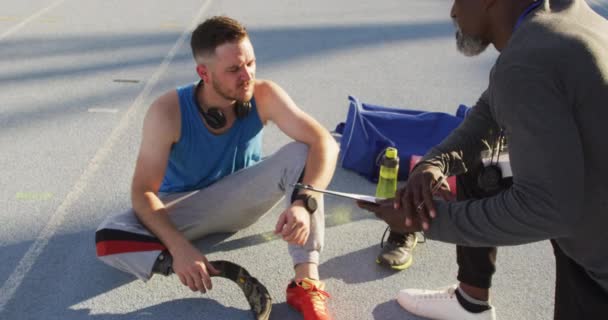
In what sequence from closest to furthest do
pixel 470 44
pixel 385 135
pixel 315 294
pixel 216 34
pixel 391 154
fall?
1. pixel 470 44
2. pixel 315 294
3. pixel 216 34
4. pixel 391 154
5. pixel 385 135

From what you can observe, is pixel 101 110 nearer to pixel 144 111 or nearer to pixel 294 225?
pixel 144 111

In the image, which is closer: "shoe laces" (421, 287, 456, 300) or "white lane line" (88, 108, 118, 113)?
"shoe laces" (421, 287, 456, 300)

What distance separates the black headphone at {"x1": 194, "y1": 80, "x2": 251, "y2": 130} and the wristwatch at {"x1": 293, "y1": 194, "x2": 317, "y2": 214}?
0.48 meters

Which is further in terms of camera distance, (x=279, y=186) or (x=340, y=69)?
(x=340, y=69)

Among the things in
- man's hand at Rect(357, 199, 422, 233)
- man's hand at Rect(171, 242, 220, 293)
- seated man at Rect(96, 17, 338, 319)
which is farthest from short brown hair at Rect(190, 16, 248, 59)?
man's hand at Rect(357, 199, 422, 233)

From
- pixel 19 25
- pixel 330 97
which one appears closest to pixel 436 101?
pixel 330 97

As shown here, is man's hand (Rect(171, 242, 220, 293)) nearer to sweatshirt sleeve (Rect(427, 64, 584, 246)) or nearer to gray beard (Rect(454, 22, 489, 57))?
sweatshirt sleeve (Rect(427, 64, 584, 246))

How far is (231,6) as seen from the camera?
786cm

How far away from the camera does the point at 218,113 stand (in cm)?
275

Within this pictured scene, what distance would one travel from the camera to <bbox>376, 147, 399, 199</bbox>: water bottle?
320 cm

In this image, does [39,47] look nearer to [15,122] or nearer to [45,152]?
[15,122]

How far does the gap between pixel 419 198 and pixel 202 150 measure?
1.20 metres

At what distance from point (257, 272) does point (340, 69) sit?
10.2 ft

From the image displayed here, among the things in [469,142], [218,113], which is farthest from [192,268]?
[469,142]
